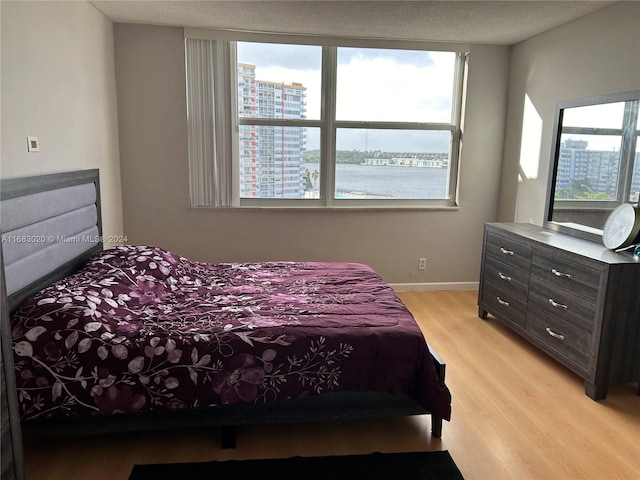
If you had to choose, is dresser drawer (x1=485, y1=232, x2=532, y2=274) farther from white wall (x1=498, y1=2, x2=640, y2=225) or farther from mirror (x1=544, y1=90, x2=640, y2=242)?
white wall (x1=498, y1=2, x2=640, y2=225)

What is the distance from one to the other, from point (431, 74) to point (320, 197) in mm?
1595

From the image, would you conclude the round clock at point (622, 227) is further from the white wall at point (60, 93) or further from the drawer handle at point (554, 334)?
the white wall at point (60, 93)

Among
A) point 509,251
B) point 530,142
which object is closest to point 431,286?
point 509,251

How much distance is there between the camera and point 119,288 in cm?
249

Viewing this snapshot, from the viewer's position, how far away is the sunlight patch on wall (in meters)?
3.98

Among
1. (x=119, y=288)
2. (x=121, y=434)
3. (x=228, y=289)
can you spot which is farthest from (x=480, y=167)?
(x=121, y=434)

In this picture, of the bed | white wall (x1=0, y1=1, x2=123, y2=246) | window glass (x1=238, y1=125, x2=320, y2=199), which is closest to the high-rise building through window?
window glass (x1=238, y1=125, x2=320, y2=199)

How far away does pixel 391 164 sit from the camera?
448 cm

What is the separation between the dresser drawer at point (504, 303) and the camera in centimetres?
331

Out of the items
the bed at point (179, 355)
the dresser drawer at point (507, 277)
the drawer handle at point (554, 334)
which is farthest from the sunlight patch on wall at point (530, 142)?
the bed at point (179, 355)

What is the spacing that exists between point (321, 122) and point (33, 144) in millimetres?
2467

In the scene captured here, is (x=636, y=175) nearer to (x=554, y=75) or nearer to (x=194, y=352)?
(x=554, y=75)

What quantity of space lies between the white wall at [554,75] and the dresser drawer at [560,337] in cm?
116

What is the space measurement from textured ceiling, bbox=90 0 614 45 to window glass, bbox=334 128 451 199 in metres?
0.90
